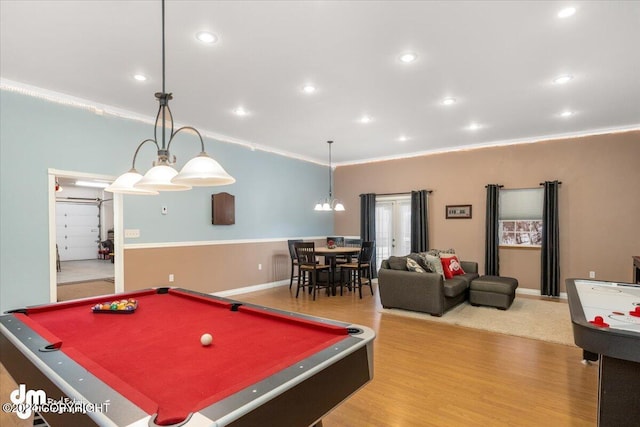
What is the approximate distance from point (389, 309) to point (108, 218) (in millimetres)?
12254

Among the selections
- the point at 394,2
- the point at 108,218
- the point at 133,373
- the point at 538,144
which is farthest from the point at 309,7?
the point at 108,218

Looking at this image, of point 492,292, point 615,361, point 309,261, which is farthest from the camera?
point 309,261

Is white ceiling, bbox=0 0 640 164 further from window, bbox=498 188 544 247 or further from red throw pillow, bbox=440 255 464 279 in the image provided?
red throw pillow, bbox=440 255 464 279

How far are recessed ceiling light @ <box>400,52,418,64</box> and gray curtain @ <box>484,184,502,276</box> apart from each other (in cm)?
418

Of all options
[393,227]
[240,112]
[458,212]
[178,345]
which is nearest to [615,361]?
[178,345]

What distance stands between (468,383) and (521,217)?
4682mm

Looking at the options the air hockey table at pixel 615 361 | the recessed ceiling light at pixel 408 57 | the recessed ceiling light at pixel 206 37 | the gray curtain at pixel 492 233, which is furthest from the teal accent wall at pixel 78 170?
the air hockey table at pixel 615 361

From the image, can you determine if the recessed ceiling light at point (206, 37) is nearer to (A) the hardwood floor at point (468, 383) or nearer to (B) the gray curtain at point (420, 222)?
(A) the hardwood floor at point (468, 383)

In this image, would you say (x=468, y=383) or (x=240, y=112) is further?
(x=240, y=112)

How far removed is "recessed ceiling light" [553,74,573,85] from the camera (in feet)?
11.8

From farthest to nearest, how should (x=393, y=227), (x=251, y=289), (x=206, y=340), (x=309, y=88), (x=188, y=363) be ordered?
(x=393, y=227) < (x=251, y=289) < (x=309, y=88) < (x=206, y=340) < (x=188, y=363)

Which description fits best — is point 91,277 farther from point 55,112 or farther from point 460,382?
point 460,382

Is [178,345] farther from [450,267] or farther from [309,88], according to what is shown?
[450,267]

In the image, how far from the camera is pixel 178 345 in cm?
164
